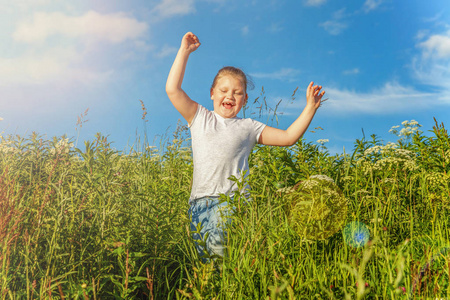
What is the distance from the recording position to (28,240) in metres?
2.41

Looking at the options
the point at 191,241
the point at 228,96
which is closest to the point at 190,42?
the point at 228,96

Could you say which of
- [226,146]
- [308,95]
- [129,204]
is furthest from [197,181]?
[308,95]

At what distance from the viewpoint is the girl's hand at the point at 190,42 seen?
3.45 metres

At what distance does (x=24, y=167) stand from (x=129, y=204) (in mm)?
1462

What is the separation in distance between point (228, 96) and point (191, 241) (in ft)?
5.40

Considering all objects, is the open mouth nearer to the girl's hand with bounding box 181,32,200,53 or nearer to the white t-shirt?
the white t-shirt

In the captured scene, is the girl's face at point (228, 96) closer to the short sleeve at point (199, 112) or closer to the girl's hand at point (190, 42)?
the short sleeve at point (199, 112)

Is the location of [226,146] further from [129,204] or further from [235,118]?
[129,204]

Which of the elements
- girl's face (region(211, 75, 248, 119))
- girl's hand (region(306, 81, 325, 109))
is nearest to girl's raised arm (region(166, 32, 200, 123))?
girl's face (region(211, 75, 248, 119))

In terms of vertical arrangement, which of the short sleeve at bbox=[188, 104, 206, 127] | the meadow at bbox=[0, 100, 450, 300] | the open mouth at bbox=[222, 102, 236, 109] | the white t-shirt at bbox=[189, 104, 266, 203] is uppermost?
the open mouth at bbox=[222, 102, 236, 109]

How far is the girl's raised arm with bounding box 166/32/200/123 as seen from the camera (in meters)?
3.40

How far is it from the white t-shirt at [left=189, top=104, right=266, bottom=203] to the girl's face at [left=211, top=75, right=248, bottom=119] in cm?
9

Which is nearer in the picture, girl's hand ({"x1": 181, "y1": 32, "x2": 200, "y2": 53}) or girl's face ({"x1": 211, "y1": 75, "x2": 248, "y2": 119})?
girl's hand ({"x1": 181, "y1": 32, "x2": 200, "y2": 53})

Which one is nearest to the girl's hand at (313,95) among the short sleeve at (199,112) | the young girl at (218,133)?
the young girl at (218,133)
